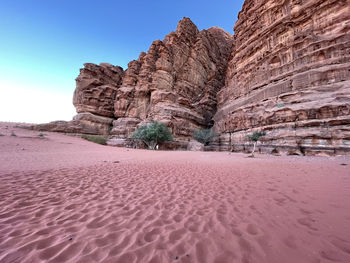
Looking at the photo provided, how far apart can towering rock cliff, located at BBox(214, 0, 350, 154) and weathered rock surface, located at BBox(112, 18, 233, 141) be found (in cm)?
978

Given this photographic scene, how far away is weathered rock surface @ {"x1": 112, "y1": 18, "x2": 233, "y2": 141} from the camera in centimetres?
2728

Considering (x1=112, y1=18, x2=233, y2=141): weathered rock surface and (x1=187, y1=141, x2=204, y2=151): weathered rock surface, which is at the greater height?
(x1=112, y1=18, x2=233, y2=141): weathered rock surface

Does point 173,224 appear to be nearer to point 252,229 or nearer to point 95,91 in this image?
point 252,229

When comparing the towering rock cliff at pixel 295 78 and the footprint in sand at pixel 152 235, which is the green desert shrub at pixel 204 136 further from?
the footprint in sand at pixel 152 235

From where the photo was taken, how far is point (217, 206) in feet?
9.00

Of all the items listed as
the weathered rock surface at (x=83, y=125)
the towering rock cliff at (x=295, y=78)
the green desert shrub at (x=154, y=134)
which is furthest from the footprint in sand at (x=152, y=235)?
the weathered rock surface at (x=83, y=125)

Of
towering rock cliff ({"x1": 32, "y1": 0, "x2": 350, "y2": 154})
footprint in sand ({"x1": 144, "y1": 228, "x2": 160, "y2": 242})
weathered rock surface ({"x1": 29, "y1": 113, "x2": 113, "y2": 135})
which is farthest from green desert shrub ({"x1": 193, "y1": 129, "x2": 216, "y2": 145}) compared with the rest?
footprint in sand ({"x1": 144, "y1": 228, "x2": 160, "y2": 242})

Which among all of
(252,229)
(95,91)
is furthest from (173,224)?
(95,91)

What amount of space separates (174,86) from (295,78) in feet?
69.8

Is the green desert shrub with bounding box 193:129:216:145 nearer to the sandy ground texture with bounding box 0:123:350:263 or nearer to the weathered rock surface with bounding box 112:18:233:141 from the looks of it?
the weathered rock surface with bounding box 112:18:233:141

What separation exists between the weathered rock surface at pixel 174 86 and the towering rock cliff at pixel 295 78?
9.78 meters

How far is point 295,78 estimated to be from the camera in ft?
49.3

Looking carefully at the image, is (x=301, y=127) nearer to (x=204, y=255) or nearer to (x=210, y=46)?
(x=204, y=255)

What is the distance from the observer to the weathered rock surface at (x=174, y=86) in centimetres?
2728
